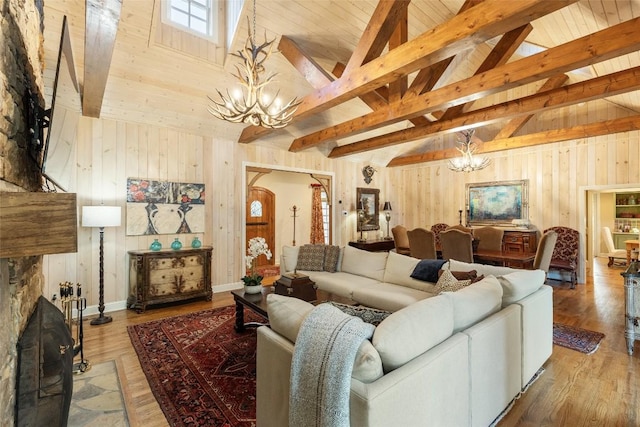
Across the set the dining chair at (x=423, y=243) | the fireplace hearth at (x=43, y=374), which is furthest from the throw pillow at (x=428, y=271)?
the fireplace hearth at (x=43, y=374)

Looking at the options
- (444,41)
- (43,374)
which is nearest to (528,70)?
(444,41)

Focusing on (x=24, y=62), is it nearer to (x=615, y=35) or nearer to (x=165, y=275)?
(x=165, y=275)

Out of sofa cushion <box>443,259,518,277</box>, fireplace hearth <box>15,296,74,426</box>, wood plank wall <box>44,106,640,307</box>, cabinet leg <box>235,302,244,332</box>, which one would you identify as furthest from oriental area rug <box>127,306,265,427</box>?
sofa cushion <box>443,259,518,277</box>

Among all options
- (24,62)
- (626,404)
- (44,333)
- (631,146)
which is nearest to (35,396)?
(44,333)

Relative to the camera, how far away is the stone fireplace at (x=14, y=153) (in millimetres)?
1243

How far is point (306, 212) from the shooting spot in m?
8.62

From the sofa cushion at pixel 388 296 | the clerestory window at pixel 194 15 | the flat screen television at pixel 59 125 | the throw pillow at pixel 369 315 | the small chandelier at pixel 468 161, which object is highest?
the clerestory window at pixel 194 15

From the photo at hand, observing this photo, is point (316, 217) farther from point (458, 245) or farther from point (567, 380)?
point (567, 380)

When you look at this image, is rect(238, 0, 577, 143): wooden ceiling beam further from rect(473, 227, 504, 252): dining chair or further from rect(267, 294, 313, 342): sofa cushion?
rect(473, 227, 504, 252): dining chair

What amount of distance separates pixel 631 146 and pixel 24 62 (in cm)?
750

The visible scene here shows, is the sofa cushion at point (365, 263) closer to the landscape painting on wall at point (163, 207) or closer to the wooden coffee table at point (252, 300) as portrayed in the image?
the wooden coffee table at point (252, 300)

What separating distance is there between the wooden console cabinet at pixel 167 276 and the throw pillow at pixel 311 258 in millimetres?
1396

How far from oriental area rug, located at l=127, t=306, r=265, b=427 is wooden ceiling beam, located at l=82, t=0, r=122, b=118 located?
270 centimetres

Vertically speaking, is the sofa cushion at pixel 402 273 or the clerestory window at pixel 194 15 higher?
the clerestory window at pixel 194 15
